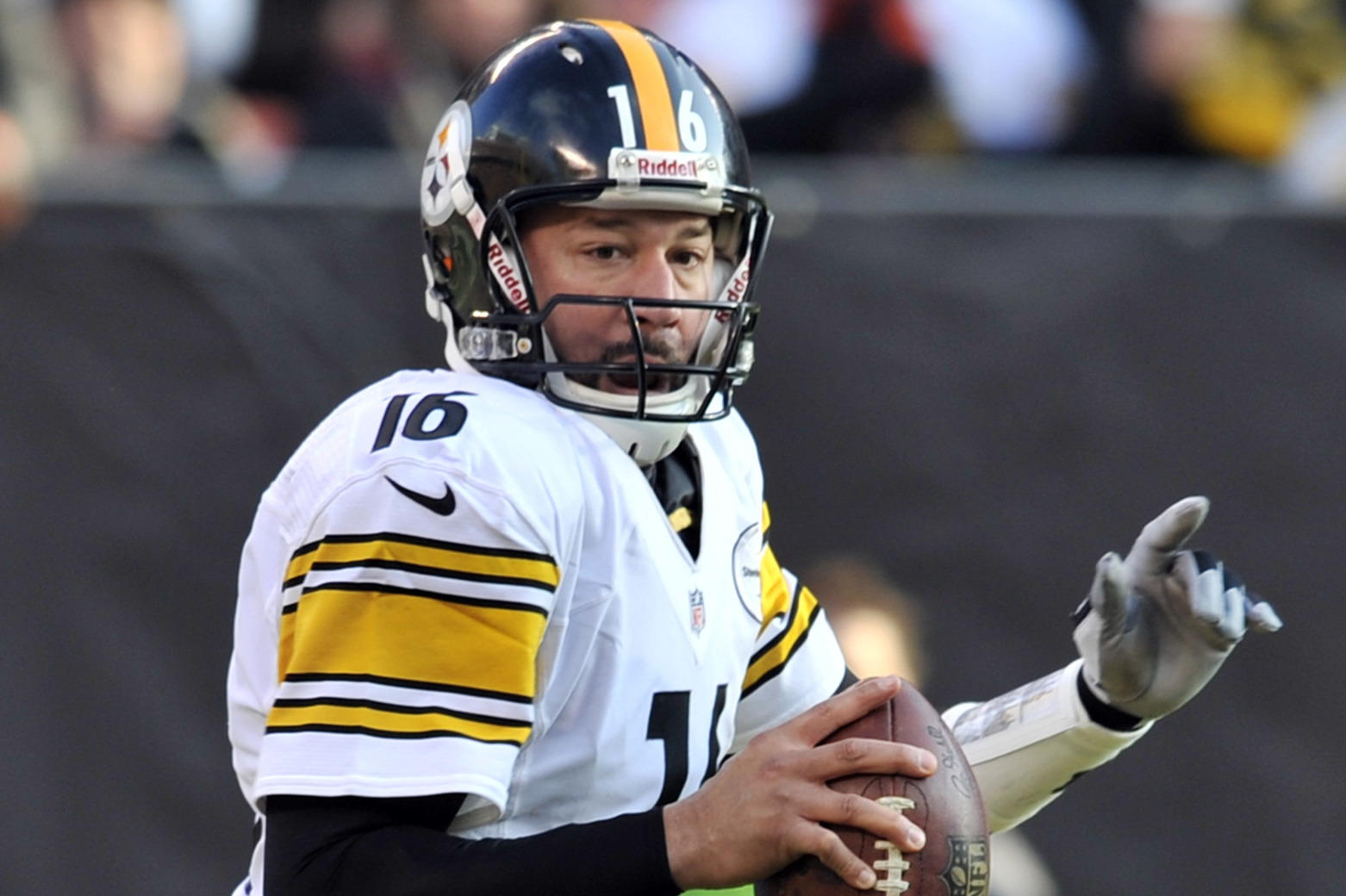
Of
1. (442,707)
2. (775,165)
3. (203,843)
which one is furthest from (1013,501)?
(442,707)

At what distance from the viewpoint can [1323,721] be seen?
Answer: 14.9ft

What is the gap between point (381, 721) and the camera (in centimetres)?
197

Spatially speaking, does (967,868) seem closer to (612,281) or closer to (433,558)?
(433,558)

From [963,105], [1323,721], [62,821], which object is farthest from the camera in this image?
[963,105]

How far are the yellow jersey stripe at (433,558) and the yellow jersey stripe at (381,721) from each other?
15 centimetres

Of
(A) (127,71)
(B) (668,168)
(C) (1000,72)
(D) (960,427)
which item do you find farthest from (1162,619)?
(C) (1000,72)

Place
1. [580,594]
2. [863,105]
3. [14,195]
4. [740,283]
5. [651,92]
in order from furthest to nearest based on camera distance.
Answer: [863,105] → [14,195] → [740,283] → [651,92] → [580,594]

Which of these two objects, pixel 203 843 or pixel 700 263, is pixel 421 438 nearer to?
pixel 700 263

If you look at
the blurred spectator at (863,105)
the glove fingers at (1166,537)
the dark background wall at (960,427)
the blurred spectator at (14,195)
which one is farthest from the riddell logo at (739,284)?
the blurred spectator at (863,105)

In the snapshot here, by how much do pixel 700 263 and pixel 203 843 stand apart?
2445mm

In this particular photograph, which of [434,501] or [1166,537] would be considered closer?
[434,501]

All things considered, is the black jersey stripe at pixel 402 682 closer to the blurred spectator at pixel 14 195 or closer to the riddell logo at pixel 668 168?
the riddell logo at pixel 668 168

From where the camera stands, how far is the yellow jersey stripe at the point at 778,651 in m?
2.62

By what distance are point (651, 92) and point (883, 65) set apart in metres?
3.93
